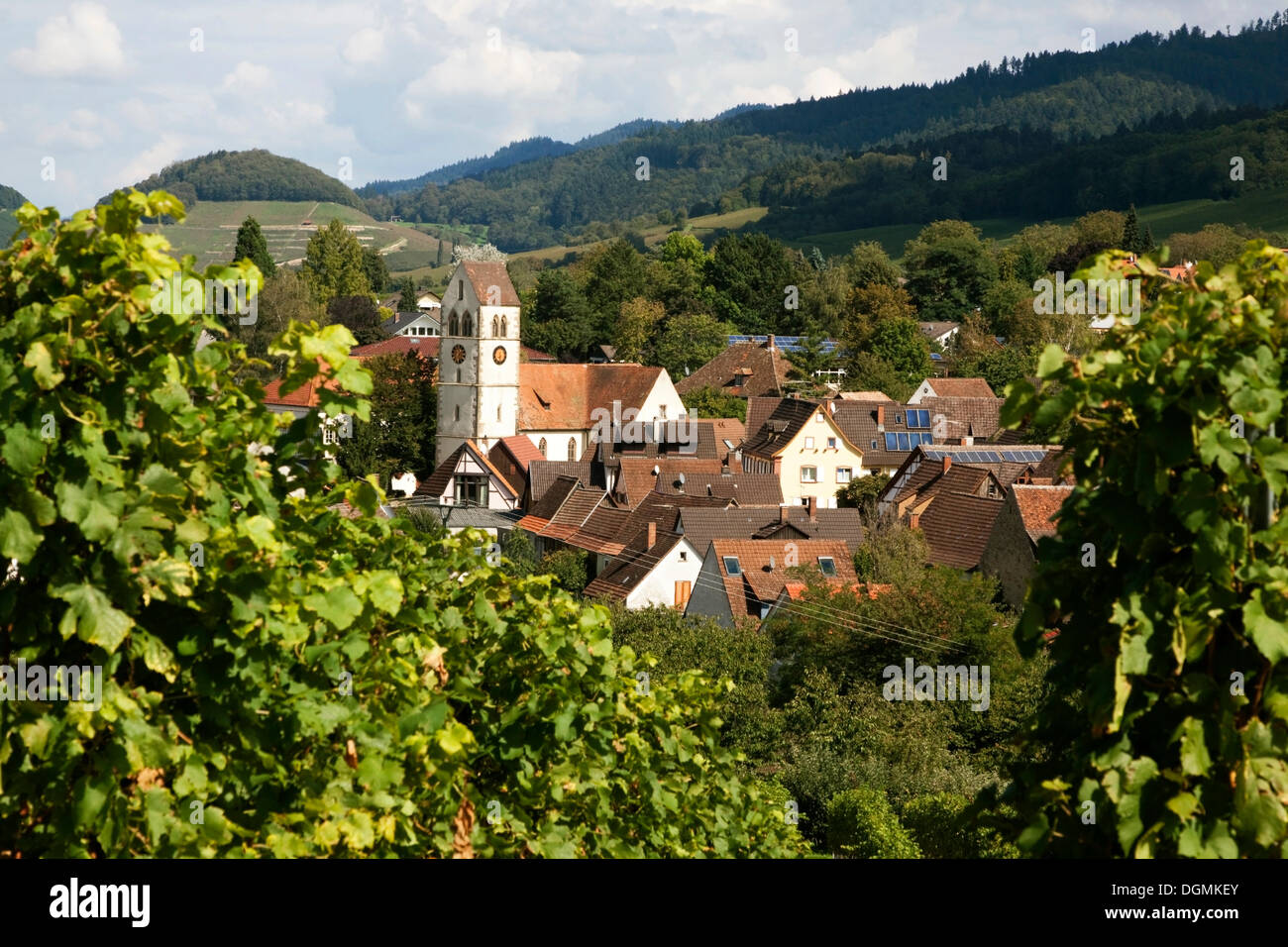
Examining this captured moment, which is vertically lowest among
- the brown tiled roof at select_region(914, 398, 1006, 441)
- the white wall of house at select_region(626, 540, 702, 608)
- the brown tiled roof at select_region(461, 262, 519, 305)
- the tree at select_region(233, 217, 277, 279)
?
the white wall of house at select_region(626, 540, 702, 608)

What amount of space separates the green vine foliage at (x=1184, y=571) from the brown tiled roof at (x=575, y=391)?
232 ft

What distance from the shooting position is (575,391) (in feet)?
259

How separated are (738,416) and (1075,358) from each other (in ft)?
248

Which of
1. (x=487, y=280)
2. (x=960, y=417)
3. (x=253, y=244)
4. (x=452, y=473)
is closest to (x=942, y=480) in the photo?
(x=960, y=417)

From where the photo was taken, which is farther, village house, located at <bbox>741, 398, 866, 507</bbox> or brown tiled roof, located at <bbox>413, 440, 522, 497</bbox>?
brown tiled roof, located at <bbox>413, 440, 522, 497</bbox>

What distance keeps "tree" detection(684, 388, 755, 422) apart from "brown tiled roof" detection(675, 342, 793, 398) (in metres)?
3.59

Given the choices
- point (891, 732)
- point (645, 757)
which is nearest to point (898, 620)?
point (891, 732)

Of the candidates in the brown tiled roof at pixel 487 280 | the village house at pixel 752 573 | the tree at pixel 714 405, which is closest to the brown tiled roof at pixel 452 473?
the brown tiled roof at pixel 487 280

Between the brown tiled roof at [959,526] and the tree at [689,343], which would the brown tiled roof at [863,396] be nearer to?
the tree at [689,343]

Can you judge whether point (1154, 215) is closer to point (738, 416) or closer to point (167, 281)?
point (738, 416)

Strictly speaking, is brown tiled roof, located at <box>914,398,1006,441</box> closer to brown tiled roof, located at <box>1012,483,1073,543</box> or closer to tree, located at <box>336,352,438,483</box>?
tree, located at <box>336,352,438,483</box>

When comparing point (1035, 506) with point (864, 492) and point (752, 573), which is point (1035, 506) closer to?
point (752, 573)

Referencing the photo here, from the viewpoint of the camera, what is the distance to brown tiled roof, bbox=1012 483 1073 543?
37844 mm

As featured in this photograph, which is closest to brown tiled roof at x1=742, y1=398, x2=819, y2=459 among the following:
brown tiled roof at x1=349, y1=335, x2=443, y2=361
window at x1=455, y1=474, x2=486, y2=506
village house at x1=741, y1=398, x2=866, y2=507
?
village house at x1=741, y1=398, x2=866, y2=507
